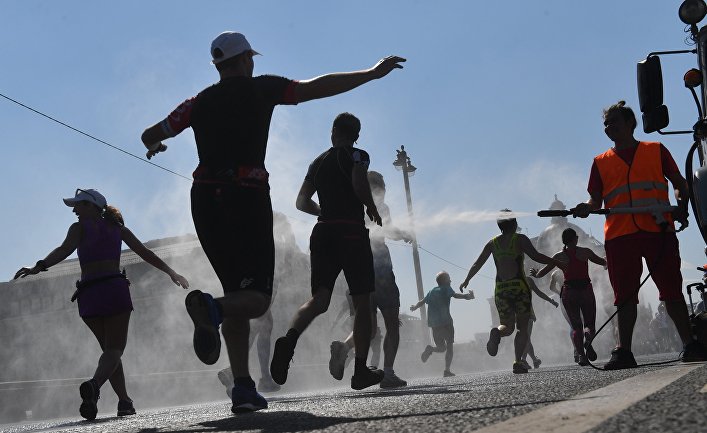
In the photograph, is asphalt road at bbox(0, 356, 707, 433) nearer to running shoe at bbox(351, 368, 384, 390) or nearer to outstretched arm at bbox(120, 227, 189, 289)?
running shoe at bbox(351, 368, 384, 390)

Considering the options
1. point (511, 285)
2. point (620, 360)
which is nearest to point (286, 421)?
point (620, 360)

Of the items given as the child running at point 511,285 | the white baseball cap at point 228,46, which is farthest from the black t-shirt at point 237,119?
the child running at point 511,285

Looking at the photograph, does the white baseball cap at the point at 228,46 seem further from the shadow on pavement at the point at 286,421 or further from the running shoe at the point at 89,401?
the running shoe at the point at 89,401

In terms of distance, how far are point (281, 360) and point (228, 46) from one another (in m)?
1.80

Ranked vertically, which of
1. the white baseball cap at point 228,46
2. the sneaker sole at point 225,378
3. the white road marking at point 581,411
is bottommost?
the white road marking at point 581,411

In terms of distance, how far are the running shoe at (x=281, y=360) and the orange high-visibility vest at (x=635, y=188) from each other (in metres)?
2.39

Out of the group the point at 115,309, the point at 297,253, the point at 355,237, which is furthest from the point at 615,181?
the point at 297,253

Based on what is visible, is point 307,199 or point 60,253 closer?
point 60,253

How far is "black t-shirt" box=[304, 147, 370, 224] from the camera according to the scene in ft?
23.9

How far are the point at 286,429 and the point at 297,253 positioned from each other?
22.7 m

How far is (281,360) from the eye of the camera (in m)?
5.76

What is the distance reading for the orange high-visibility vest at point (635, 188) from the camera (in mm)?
6707

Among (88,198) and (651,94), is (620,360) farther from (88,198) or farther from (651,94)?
(88,198)

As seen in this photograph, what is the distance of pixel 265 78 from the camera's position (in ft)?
16.6
